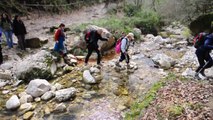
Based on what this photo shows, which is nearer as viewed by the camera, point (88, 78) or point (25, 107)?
point (25, 107)

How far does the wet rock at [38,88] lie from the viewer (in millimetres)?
9180

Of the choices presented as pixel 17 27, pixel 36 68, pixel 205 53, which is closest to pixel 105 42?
pixel 17 27

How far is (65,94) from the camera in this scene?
29.5 feet

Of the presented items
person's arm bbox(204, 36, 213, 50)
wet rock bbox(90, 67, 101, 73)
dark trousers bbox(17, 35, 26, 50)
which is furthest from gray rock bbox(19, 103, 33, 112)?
person's arm bbox(204, 36, 213, 50)

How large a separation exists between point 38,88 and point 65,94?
97 centimetres

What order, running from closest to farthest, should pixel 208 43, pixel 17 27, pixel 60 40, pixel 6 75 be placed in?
pixel 208 43, pixel 6 75, pixel 60 40, pixel 17 27

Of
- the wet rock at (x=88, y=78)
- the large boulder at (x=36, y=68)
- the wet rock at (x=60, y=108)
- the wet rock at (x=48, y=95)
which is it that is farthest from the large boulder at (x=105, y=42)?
the wet rock at (x=60, y=108)

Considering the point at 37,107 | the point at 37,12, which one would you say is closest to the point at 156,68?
the point at 37,107

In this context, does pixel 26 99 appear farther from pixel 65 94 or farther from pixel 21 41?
pixel 21 41

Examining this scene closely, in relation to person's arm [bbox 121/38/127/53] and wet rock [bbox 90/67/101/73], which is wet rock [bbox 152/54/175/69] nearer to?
person's arm [bbox 121/38/127/53]

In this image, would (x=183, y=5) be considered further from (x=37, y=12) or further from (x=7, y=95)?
(x=7, y=95)

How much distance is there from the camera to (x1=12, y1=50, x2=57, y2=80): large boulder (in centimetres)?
1052

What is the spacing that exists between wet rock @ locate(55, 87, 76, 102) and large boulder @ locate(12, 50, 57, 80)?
1664mm

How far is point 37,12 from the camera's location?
21.0m
